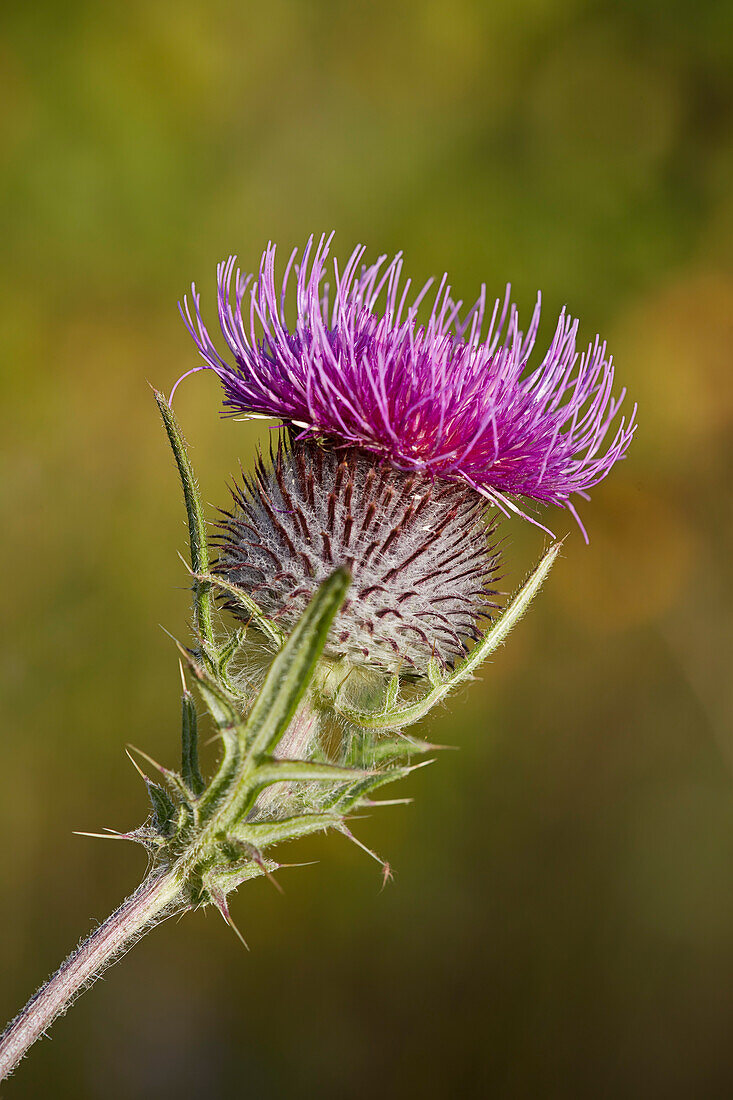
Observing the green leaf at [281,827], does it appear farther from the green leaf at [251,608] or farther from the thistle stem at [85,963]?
the green leaf at [251,608]

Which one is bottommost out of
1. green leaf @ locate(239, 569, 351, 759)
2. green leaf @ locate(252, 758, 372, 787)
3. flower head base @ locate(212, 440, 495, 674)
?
→ green leaf @ locate(252, 758, 372, 787)

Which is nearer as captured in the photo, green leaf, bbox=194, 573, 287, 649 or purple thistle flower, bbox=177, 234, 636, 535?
green leaf, bbox=194, 573, 287, 649

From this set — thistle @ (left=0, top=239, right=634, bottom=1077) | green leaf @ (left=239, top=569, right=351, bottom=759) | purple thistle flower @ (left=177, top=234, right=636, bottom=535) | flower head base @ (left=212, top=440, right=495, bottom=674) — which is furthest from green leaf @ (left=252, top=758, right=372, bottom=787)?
purple thistle flower @ (left=177, top=234, right=636, bottom=535)

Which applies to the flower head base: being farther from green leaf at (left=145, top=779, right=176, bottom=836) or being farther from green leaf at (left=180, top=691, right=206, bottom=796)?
green leaf at (left=145, top=779, right=176, bottom=836)

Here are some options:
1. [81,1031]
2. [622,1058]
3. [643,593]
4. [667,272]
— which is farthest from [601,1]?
[81,1031]

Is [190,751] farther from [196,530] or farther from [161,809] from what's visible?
[196,530]

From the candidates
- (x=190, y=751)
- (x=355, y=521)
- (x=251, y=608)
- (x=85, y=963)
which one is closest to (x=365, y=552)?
(x=355, y=521)

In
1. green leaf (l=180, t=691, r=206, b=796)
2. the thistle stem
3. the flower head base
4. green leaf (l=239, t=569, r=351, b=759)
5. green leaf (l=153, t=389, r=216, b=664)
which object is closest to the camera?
green leaf (l=239, t=569, r=351, b=759)
